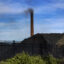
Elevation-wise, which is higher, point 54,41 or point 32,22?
point 32,22

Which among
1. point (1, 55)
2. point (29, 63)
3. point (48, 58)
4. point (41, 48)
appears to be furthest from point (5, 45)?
point (29, 63)

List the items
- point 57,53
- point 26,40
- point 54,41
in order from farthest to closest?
point 26,40 → point 54,41 → point 57,53

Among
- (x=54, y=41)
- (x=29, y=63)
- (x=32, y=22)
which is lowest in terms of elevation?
(x=29, y=63)

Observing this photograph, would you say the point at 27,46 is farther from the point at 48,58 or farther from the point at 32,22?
the point at 32,22

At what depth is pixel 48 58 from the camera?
18.0 m

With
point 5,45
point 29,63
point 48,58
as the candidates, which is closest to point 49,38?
point 5,45

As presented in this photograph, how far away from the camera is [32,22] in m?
39.3

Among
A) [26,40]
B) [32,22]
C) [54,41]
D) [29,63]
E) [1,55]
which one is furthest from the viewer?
[32,22]

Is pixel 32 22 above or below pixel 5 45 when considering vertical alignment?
above

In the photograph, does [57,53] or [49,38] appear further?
[49,38]

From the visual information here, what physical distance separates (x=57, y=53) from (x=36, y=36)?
4.59 m

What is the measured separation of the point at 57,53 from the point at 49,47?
1400mm

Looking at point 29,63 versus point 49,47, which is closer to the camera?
point 29,63

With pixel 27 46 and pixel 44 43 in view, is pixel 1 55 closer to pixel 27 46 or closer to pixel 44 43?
pixel 27 46
